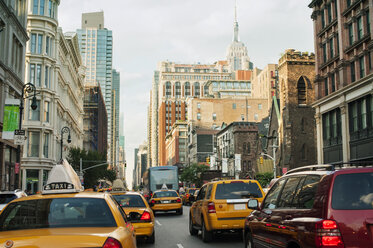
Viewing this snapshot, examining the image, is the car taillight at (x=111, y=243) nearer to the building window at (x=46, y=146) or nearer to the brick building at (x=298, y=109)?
the building window at (x=46, y=146)

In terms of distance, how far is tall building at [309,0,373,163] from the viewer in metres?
35.2

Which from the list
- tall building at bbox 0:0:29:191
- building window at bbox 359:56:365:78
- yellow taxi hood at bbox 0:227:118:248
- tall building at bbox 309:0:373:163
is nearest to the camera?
yellow taxi hood at bbox 0:227:118:248

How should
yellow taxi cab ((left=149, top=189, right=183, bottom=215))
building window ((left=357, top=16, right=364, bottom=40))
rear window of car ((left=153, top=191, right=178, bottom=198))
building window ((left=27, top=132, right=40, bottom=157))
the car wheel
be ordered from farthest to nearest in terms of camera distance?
building window ((left=27, top=132, right=40, bottom=157)), building window ((left=357, top=16, right=364, bottom=40)), rear window of car ((left=153, top=191, right=178, bottom=198)), yellow taxi cab ((left=149, top=189, right=183, bottom=215)), the car wheel

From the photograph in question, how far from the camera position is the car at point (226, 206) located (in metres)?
13.2

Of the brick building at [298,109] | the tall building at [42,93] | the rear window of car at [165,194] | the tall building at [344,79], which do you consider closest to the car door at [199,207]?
the rear window of car at [165,194]

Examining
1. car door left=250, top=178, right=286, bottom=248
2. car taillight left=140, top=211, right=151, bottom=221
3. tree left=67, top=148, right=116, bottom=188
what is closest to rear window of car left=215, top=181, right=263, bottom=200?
car taillight left=140, top=211, right=151, bottom=221

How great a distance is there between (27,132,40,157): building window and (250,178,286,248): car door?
48902mm

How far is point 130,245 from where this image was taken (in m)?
6.01

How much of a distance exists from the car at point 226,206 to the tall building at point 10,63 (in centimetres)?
1970

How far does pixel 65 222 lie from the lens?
19.7 feet

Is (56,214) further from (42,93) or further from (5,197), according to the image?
(42,93)

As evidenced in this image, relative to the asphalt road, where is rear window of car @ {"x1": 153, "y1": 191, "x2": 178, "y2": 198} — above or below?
above

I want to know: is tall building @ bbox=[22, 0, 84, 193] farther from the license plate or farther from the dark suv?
the dark suv

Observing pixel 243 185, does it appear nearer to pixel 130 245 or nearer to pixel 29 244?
pixel 130 245
